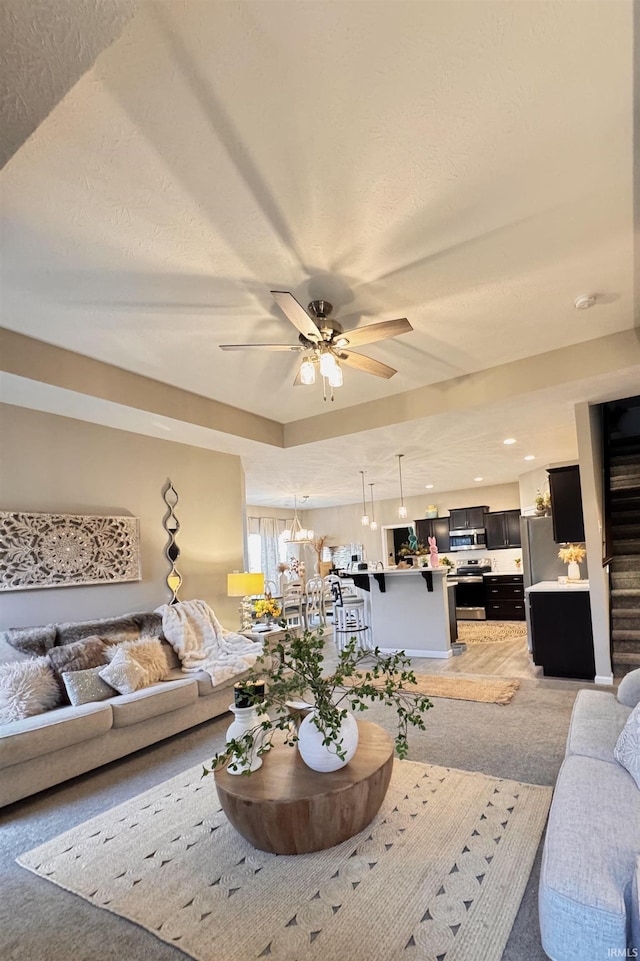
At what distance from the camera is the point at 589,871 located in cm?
135

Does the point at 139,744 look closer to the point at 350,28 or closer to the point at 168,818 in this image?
the point at 168,818

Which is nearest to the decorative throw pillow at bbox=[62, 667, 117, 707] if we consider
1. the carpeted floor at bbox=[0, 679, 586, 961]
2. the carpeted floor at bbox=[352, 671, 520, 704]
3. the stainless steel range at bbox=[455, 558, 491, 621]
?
the carpeted floor at bbox=[0, 679, 586, 961]

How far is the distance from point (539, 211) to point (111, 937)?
3591 millimetres

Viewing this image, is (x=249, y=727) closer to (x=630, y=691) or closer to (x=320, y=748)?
(x=320, y=748)

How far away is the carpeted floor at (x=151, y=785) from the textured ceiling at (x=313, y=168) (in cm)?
260

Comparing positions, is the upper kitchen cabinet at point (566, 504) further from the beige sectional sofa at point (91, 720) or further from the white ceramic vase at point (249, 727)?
the white ceramic vase at point (249, 727)

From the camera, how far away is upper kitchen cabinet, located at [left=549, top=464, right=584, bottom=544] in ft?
17.2

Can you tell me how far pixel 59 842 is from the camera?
236 centimetres

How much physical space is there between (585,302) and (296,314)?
211 cm

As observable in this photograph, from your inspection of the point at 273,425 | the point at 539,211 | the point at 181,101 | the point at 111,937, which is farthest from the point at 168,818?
the point at 273,425

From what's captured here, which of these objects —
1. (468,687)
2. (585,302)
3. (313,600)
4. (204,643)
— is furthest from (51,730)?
(313,600)

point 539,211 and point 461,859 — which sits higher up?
point 539,211

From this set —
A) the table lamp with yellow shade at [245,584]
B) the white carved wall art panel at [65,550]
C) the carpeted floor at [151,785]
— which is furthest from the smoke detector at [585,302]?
the white carved wall art panel at [65,550]

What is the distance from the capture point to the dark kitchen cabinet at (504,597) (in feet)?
28.8
